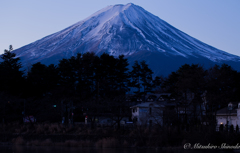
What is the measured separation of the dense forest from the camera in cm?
3441

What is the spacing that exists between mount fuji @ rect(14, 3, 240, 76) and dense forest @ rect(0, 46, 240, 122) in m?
42.2

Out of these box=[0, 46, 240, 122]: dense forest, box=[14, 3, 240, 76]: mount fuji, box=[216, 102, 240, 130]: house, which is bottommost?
box=[216, 102, 240, 130]: house

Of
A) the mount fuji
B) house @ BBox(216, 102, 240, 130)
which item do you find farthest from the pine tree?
the mount fuji

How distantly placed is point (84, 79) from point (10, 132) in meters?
16.7

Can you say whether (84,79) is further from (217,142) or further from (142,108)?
(217,142)

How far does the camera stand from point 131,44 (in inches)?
4097

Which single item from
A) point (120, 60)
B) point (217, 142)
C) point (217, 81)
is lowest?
point (217, 142)

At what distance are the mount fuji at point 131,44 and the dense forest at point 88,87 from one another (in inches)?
1663

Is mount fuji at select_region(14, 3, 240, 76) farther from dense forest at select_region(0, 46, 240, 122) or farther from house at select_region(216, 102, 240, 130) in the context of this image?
house at select_region(216, 102, 240, 130)

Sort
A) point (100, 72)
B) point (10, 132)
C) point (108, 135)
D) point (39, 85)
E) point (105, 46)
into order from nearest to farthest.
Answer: point (108, 135), point (10, 132), point (39, 85), point (100, 72), point (105, 46)

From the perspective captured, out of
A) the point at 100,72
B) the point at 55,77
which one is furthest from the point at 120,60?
the point at 55,77

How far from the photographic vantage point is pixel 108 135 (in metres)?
27.2

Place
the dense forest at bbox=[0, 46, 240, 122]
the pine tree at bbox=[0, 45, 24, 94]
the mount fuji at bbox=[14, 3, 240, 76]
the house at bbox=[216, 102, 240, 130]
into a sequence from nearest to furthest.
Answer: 1. the house at bbox=[216, 102, 240, 130]
2. the dense forest at bbox=[0, 46, 240, 122]
3. the pine tree at bbox=[0, 45, 24, 94]
4. the mount fuji at bbox=[14, 3, 240, 76]

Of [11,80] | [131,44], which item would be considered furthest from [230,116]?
[131,44]
